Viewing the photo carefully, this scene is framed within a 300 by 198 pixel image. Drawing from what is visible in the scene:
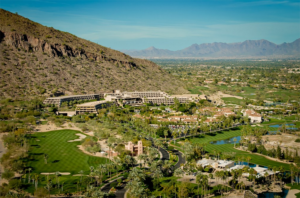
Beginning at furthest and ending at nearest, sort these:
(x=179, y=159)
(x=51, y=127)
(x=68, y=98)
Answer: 1. (x=68, y=98)
2. (x=51, y=127)
3. (x=179, y=159)

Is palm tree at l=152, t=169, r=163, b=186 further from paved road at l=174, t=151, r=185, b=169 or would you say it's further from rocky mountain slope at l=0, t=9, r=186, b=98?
rocky mountain slope at l=0, t=9, r=186, b=98

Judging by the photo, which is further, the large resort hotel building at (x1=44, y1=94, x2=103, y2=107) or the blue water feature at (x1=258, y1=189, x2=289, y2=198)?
the large resort hotel building at (x1=44, y1=94, x2=103, y2=107)

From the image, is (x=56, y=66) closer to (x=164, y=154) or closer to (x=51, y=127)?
(x=51, y=127)

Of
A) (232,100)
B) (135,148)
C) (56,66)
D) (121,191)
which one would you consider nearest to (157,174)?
(121,191)

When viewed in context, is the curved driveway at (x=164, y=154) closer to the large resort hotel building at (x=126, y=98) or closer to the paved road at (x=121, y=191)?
the paved road at (x=121, y=191)

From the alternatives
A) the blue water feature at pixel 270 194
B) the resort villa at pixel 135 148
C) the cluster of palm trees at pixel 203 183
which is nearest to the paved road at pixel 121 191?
the cluster of palm trees at pixel 203 183

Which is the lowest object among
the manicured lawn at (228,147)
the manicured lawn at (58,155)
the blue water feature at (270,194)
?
the blue water feature at (270,194)

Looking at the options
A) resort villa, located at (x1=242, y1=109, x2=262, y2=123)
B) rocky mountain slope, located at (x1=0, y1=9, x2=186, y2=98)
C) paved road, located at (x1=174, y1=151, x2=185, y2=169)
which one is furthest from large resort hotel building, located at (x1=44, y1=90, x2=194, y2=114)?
paved road, located at (x1=174, y1=151, x2=185, y2=169)
